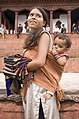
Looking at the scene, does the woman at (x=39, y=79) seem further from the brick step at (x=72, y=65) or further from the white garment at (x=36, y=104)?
the brick step at (x=72, y=65)

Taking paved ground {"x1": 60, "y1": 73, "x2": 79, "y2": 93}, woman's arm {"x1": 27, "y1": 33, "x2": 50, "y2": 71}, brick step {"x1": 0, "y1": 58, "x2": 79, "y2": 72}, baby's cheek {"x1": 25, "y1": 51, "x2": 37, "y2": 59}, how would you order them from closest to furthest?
woman's arm {"x1": 27, "y1": 33, "x2": 50, "y2": 71} → baby's cheek {"x1": 25, "y1": 51, "x2": 37, "y2": 59} → paved ground {"x1": 60, "y1": 73, "x2": 79, "y2": 93} → brick step {"x1": 0, "y1": 58, "x2": 79, "y2": 72}

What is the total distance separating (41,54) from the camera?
210cm

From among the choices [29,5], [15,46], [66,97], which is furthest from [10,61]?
[29,5]

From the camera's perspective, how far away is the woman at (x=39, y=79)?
82.8 inches

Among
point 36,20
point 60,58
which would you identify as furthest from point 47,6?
point 60,58

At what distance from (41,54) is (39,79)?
202 mm

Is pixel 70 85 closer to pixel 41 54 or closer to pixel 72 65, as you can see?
pixel 41 54

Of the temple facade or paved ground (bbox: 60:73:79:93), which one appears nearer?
paved ground (bbox: 60:73:79:93)

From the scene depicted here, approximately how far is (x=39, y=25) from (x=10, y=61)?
1.22ft

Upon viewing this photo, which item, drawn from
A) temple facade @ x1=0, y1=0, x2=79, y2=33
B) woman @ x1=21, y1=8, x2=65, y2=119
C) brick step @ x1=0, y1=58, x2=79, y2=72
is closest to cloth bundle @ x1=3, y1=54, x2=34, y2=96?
woman @ x1=21, y1=8, x2=65, y2=119

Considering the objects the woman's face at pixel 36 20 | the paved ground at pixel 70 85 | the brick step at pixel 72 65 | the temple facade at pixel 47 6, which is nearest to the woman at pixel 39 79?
the woman's face at pixel 36 20

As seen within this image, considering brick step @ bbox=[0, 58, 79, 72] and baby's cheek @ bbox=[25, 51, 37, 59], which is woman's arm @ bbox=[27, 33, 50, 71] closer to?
baby's cheek @ bbox=[25, 51, 37, 59]

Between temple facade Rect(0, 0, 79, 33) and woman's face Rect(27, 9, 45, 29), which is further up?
temple facade Rect(0, 0, 79, 33)

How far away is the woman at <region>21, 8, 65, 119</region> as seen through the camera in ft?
6.90
